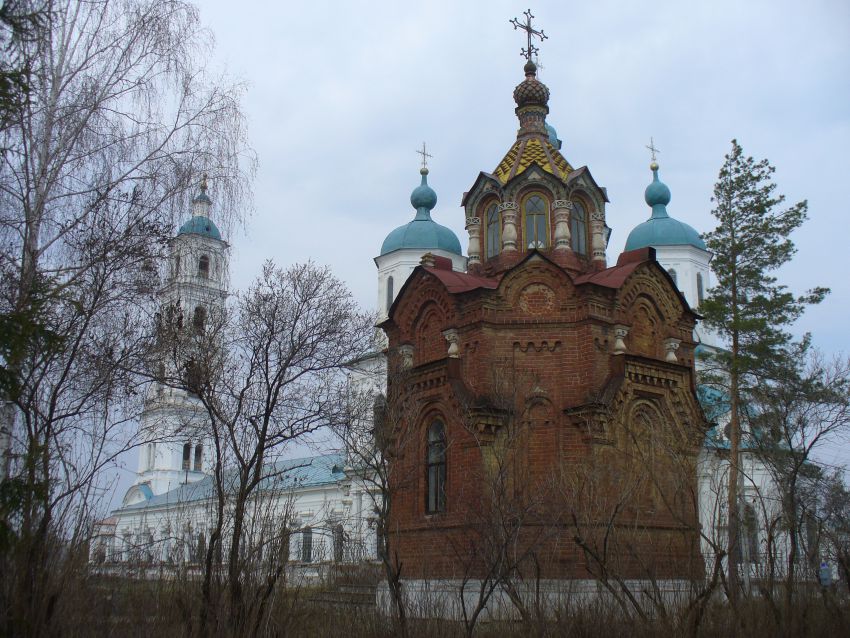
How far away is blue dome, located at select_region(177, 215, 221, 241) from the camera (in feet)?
37.7

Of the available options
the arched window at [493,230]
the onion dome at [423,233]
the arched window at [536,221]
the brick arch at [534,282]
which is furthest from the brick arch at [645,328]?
the onion dome at [423,233]

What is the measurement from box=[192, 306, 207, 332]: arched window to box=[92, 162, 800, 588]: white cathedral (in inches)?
1.2

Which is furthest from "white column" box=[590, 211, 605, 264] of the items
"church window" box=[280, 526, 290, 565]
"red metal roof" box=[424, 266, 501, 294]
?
"church window" box=[280, 526, 290, 565]

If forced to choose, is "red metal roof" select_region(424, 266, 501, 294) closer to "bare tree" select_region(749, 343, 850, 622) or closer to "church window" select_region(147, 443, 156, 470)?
"bare tree" select_region(749, 343, 850, 622)

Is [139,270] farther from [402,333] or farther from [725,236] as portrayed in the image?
[725,236]

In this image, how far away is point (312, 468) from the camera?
44250 mm

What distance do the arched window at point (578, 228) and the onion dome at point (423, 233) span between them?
710 inches

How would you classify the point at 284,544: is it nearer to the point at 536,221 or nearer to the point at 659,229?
the point at 536,221

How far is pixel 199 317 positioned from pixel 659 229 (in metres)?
29.6

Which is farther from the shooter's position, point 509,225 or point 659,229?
point 659,229

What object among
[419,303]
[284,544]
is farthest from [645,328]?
[284,544]

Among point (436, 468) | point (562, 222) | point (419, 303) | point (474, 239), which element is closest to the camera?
point (436, 468)

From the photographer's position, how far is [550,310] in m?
17.8

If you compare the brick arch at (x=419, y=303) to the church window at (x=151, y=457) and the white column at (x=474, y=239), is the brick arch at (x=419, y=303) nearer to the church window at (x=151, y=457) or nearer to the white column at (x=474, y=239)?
the white column at (x=474, y=239)
